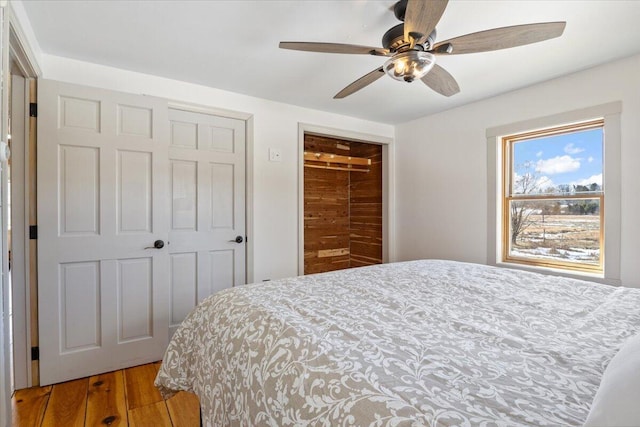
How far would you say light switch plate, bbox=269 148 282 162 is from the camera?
321cm

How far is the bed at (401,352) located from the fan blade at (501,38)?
1.29 metres

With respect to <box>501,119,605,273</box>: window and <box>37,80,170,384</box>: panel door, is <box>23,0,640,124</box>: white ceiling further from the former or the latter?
<box>501,119,605,273</box>: window

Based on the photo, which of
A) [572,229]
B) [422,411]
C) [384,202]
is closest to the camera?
[422,411]

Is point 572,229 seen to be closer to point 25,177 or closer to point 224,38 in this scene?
point 224,38

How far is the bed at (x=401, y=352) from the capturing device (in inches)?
26.6

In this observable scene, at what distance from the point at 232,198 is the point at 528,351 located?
8.62 ft

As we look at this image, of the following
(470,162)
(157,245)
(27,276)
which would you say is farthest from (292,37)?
(27,276)

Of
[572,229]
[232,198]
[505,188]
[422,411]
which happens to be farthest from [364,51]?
[572,229]

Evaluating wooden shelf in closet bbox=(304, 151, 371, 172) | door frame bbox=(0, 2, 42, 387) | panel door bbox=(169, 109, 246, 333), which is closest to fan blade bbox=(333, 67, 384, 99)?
panel door bbox=(169, 109, 246, 333)

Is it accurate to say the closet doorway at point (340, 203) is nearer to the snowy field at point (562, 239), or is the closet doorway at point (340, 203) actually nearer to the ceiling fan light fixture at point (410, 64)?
the snowy field at point (562, 239)

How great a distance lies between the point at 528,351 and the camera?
906 mm

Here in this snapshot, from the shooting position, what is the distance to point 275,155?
10.6ft

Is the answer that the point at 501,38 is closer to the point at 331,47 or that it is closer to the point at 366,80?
the point at 366,80

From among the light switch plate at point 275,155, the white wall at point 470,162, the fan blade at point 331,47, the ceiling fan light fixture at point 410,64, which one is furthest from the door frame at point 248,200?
the white wall at point 470,162
